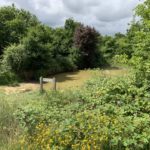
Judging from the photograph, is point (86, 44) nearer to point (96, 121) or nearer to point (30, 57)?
point (30, 57)

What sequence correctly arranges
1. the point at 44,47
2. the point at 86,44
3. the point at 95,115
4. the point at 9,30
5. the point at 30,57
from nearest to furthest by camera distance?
the point at 95,115 < the point at 30,57 < the point at 44,47 < the point at 9,30 < the point at 86,44

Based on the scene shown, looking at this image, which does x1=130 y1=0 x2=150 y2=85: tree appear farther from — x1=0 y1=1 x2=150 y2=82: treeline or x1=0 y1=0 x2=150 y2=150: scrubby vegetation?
x1=0 y1=1 x2=150 y2=82: treeline

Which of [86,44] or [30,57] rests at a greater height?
[86,44]

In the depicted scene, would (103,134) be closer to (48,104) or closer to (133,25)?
(48,104)

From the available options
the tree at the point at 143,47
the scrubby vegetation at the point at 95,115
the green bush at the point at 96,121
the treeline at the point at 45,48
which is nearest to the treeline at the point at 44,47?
the treeline at the point at 45,48

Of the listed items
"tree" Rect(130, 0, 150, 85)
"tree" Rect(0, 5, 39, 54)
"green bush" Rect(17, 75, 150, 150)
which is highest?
"tree" Rect(0, 5, 39, 54)

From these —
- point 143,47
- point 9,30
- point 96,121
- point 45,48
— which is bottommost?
point 96,121

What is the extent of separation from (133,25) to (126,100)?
10.8 feet

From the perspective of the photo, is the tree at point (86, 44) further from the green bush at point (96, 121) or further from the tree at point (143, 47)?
the green bush at point (96, 121)

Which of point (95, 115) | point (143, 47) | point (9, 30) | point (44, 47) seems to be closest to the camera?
point (95, 115)

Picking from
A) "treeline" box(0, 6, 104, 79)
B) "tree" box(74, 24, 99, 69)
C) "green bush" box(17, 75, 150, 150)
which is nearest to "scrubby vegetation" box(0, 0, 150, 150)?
"green bush" box(17, 75, 150, 150)

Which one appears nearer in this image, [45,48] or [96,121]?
[96,121]

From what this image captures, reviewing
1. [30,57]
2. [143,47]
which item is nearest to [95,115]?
[143,47]

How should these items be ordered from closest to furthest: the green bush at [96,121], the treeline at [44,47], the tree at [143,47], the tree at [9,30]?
1. the green bush at [96,121]
2. the tree at [143,47]
3. the treeline at [44,47]
4. the tree at [9,30]
